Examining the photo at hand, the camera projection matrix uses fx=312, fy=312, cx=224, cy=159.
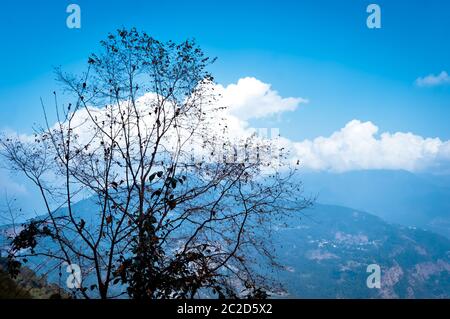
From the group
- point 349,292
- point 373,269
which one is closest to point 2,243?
point 373,269

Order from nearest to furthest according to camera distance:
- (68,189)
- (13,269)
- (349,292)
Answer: (13,269) → (68,189) → (349,292)

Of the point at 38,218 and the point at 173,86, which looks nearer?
the point at 38,218

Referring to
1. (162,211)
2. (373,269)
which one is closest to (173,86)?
(162,211)

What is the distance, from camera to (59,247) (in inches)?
315

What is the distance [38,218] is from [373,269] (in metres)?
9.10

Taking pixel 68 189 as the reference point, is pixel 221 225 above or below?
below

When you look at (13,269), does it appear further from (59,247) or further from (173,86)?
(173,86)
